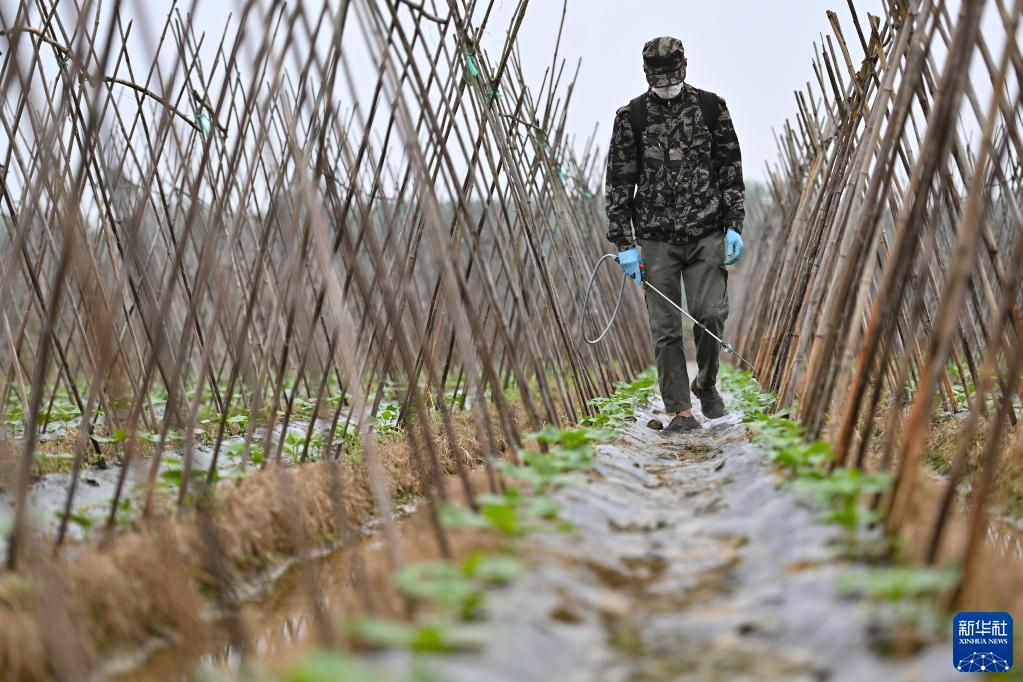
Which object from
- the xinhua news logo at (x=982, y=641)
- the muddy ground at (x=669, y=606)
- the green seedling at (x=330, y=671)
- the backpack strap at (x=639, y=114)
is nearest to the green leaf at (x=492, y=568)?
the muddy ground at (x=669, y=606)

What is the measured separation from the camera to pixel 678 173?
4934 millimetres

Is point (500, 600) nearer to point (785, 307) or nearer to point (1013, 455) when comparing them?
point (1013, 455)

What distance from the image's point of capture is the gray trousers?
4.98 m

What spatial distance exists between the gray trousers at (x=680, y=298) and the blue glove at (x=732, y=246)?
0.05 meters

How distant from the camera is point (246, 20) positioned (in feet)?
11.3

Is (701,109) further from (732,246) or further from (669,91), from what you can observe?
(732,246)

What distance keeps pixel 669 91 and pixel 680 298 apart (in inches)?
40.4

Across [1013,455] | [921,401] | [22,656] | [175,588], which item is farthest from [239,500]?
[1013,455]

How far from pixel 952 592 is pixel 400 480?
112 inches

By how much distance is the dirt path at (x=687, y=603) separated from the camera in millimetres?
1586

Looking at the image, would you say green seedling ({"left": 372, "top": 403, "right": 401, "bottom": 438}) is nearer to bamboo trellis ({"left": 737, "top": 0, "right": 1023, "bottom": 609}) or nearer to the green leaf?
bamboo trellis ({"left": 737, "top": 0, "right": 1023, "bottom": 609})

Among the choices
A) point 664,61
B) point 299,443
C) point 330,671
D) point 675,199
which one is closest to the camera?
point 330,671

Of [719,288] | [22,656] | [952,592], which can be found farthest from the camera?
[719,288]

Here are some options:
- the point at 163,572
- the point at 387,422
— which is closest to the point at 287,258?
the point at 387,422
